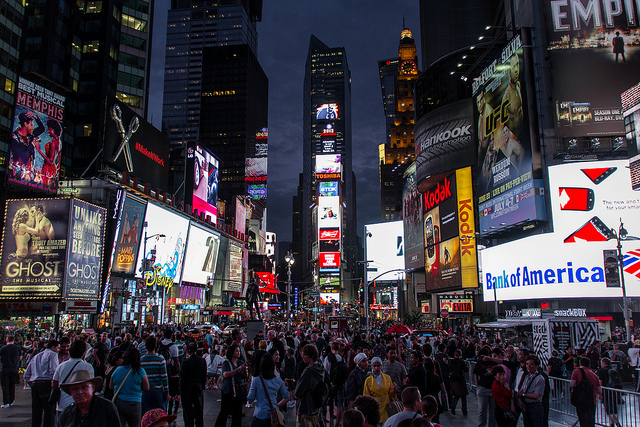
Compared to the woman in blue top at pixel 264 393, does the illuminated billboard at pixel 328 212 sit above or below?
above

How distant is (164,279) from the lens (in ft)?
185

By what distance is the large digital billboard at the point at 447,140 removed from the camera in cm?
5941

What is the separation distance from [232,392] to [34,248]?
3517 cm

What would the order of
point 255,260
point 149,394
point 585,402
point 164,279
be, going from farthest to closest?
1. point 255,260
2. point 164,279
3. point 585,402
4. point 149,394

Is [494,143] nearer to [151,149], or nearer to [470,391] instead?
[470,391]

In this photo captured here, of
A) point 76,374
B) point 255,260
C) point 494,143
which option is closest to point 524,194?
point 494,143

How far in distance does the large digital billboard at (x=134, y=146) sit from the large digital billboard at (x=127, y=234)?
255 inches

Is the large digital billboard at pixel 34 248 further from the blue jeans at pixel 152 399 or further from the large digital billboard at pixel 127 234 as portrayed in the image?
the blue jeans at pixel 152 399

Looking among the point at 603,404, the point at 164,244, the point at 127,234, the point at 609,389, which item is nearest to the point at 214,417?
the point at 609,389

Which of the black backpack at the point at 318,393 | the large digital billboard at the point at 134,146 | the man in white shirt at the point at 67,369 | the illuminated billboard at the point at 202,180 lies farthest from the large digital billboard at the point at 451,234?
the man in white shirt at the point at 67,369

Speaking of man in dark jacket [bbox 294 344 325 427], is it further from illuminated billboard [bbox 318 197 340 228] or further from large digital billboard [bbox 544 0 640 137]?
illuminated billboard [bbox 318 197 340 228]

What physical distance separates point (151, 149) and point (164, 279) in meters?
15.9

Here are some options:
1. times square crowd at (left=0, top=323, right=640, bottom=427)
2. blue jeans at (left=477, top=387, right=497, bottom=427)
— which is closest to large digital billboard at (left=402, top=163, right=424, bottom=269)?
times square crowd at (left=0, top=323, right=640, bottom=427)

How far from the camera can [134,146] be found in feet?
183
